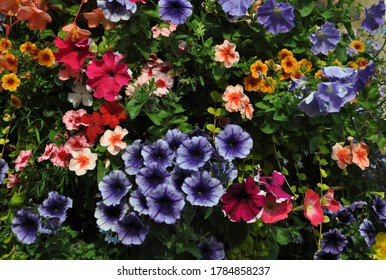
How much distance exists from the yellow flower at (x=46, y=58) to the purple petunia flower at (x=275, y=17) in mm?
828

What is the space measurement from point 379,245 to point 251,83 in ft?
2.69

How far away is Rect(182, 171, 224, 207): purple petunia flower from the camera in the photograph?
184cm

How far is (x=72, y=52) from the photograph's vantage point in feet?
6.79

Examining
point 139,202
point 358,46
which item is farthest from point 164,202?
point 358,46

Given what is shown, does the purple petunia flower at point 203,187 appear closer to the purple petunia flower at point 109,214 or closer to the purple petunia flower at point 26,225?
the purple petunia flower at point 109,214

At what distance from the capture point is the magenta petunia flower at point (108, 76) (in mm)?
2002

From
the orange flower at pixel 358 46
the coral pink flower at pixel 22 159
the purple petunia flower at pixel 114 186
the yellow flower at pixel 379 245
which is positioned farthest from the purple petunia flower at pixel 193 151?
the orange flower at pixel 358 46

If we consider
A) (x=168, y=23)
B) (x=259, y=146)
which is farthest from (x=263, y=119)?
(x=168, y=23)

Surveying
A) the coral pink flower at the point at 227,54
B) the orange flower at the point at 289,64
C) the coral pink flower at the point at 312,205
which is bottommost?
the coral pink flower at the point at 312,205

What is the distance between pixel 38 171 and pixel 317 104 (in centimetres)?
111

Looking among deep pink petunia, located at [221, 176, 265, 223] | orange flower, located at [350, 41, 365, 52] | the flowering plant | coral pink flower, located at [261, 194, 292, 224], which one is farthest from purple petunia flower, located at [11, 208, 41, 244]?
orange flower, located at [350, 41, 365, 52]

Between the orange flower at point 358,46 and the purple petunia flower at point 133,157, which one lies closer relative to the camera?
the purple petunia flower at point 133,157

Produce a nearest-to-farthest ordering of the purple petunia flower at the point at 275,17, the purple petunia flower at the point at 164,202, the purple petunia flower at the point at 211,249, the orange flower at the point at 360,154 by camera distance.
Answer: the purple petunia flower at the point at 164,202 < the purple petunia flower at the point at 211,249 < the purple petunia flower at the point at 275,17 < the orange flower at the point at 360,154

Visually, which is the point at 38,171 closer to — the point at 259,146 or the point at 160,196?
the point at 160,196
